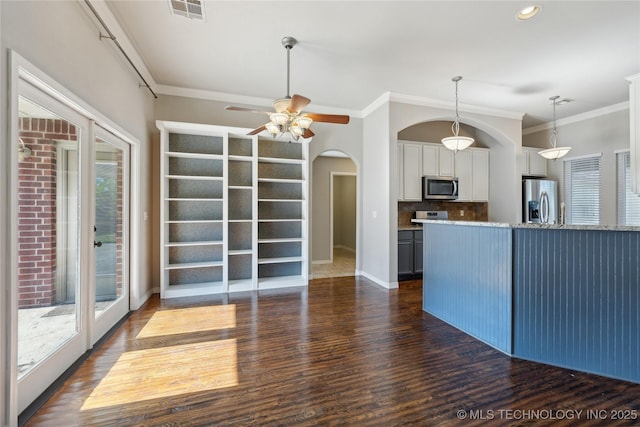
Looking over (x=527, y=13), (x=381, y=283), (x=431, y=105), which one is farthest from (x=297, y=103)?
(x=381, y=283)

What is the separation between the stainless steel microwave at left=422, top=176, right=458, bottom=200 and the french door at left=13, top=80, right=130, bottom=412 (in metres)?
4.49

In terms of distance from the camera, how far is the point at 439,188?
4793 millimetres

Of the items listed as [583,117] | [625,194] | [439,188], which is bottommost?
[625,194]

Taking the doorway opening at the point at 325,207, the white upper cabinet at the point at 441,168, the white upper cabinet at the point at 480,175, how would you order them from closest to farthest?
the white upper cabinet at the point at 441,168, the white upper cabinet at the point at 480,175, the doorway opening at the point at 325,207

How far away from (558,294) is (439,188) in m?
2.85

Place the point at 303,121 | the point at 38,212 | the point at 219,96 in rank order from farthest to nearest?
the point at 219,96 → the point at 303,121 → the point at 38,212

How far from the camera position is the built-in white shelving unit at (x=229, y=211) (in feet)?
12.9

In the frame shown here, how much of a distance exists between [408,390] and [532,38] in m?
3.54

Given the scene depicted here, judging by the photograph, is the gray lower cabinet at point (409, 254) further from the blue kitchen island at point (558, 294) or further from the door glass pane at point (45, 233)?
the door glass pane at point (45, 233)

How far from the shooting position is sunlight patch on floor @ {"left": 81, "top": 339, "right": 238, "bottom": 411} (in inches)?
71.6

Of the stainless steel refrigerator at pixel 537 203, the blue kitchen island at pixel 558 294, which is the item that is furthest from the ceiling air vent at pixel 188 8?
the stainless steel refrigerator at pixel 537 203

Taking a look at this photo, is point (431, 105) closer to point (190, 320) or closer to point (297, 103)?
point (297, 103)

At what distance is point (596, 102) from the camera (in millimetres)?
4469

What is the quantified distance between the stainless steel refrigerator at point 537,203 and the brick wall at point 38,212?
648 centimetres
